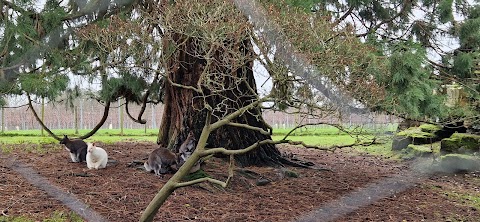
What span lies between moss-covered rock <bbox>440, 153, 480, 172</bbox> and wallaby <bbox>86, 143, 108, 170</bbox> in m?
4.35

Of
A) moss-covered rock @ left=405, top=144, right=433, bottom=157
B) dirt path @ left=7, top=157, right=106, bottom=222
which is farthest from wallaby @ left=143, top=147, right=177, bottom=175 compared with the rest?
moss-covered rock @ left=405, top=144, right=433, bottom=157

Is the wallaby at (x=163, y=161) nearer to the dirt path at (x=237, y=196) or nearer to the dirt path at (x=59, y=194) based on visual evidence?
the dirt path at (x=237, y=196)

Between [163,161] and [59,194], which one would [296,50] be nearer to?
[163,161]

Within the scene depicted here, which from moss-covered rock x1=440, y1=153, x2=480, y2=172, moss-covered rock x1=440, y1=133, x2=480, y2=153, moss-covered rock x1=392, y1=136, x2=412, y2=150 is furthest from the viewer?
moss-covered rock x1=392, y1=136, x2=412, y2=150

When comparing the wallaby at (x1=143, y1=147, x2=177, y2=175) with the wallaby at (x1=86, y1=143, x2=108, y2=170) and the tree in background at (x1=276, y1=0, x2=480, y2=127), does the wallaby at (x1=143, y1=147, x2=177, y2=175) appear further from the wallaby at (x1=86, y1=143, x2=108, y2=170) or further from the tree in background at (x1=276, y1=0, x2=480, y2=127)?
the tree in background at (x1=276, y1=0, x2=480, y2=127)

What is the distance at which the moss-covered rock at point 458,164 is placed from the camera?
6465 millimetres

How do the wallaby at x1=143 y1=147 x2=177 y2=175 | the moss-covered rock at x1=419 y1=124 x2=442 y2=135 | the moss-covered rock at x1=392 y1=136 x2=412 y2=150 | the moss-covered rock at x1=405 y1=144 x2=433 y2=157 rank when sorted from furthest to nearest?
the moss-covered rock at x1=392 y1=136 x2=412 y2=150
the moss-covered rock at x1=419 y1=124 x2=442 y2=135
the moss-covered rock at x1=405 y1=144 x2=433 y2=157
the wallaby at x1=143 y1=147 x2=177 y2=175

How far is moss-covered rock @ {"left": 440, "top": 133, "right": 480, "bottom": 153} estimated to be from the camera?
22.2 feet

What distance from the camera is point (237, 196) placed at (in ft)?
13.5

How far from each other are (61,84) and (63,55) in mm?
519

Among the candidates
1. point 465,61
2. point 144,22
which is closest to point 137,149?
point 144,22

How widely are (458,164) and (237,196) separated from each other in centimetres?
375

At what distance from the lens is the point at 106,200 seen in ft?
12.3

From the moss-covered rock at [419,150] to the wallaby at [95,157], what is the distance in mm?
4631
